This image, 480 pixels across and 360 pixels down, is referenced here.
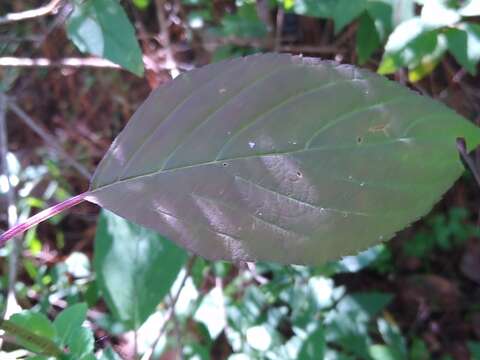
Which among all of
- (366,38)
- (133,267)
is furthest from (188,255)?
(366,38)

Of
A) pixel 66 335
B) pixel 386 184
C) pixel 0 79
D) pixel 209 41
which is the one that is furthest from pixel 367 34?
pixel 0 79

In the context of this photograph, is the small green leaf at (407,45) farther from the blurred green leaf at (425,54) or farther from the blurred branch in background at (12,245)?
the blurred branch in background at (12,245)

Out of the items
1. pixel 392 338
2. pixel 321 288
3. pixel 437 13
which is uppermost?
pixel 437 13

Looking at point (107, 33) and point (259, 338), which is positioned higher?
point (107, 33)

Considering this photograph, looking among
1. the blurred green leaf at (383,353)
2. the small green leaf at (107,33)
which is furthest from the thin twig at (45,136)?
the blurred green leaf at (383,353)

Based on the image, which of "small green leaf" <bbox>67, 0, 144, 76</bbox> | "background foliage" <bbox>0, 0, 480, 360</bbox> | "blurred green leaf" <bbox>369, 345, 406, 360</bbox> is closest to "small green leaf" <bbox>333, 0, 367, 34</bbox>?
"background foliage" <bbox>0, 0, 480, 360</bbox>

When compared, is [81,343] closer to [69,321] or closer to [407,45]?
[69,321]

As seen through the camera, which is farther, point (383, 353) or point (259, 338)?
point (383, 353)

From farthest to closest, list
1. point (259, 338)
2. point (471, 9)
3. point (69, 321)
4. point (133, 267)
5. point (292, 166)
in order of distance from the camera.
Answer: point (259, 338), point (133, 267), point (471, 9), point (69, 321), point (292, 166)
